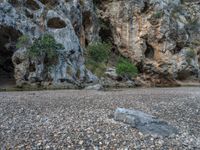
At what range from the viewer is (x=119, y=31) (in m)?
69.1

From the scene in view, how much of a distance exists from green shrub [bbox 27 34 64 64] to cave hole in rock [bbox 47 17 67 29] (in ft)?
14.3

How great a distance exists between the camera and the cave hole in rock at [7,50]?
46844 millimetres

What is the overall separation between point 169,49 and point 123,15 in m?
14.3

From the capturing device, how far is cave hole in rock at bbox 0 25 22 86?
46.8 meters

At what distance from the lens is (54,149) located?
376 inches

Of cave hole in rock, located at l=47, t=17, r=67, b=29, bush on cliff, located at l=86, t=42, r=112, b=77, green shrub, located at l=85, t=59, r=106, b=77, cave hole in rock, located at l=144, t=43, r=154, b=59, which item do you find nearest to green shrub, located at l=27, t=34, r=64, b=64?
cave hole in rock, located at l=47, t=17, r=67, b=29

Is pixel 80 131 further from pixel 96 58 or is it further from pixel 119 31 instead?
pixel 119 31

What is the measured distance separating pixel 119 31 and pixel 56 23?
914 inches

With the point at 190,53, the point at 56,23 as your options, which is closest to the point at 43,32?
the point at 56,23

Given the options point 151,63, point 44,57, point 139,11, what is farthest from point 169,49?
point 44,57

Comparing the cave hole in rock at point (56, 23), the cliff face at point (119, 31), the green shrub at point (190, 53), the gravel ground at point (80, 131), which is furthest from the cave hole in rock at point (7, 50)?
the green shrub at point (190, 53)

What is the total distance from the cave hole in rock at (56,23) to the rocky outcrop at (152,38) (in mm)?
22302

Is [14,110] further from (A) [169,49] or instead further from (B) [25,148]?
(A) [169,49]

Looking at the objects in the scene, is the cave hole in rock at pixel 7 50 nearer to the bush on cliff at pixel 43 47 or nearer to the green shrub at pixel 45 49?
the bush on cliff at pixel 43 47
